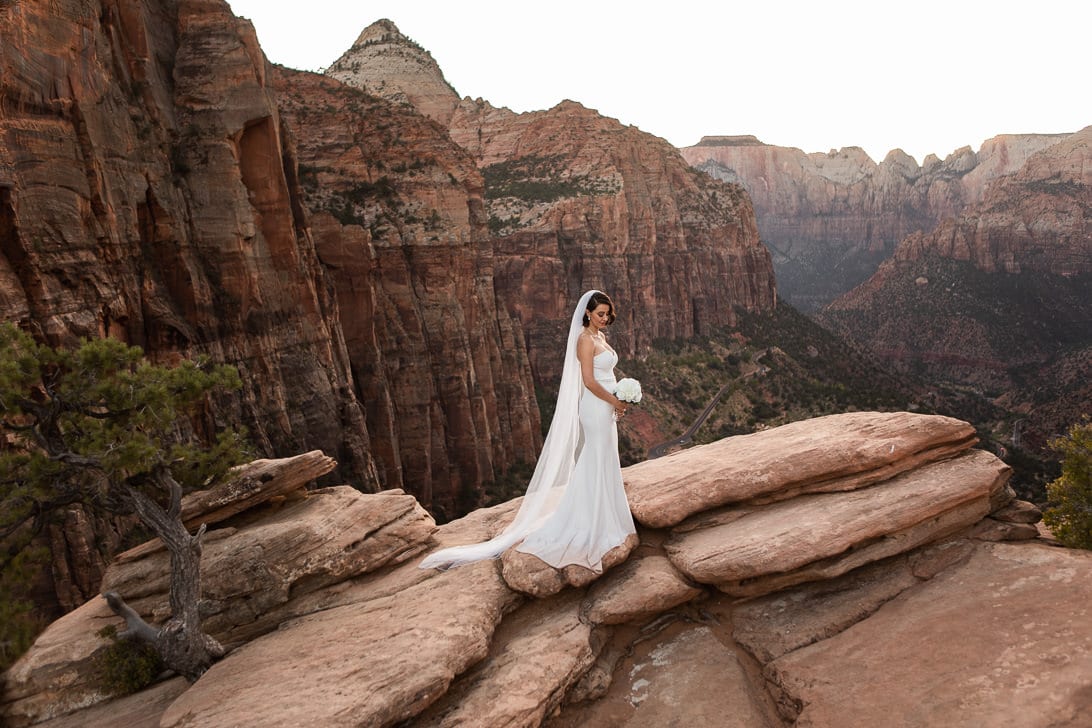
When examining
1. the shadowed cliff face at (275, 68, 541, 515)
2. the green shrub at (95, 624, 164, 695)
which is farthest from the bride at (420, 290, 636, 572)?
the shadowed cliff face at (275, 68, 541, 515)

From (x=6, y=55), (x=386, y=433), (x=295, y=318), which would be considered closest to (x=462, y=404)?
→ (x=386, y=433)

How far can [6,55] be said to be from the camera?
13734 mm

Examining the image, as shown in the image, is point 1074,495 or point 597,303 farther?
point 1074,495

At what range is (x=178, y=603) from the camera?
8477 mm

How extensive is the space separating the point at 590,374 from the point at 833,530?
145 inches

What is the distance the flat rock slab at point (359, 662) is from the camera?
21.1 feet

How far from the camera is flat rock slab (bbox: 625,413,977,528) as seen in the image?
920cm

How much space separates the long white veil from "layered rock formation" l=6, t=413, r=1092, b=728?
393 mm

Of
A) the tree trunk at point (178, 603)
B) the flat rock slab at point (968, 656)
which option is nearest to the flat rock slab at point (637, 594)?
the flat rock slab at point (968, 656)

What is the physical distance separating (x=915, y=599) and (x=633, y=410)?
2285 inches

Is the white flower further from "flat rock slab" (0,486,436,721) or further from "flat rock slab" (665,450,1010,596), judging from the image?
"flat rock slab" (0,486,436,721)

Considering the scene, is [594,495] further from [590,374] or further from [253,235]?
[253,235]

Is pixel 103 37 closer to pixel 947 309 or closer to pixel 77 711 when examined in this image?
pixel 77 711

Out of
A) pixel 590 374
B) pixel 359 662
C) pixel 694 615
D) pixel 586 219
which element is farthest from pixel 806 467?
pixel 586 219
